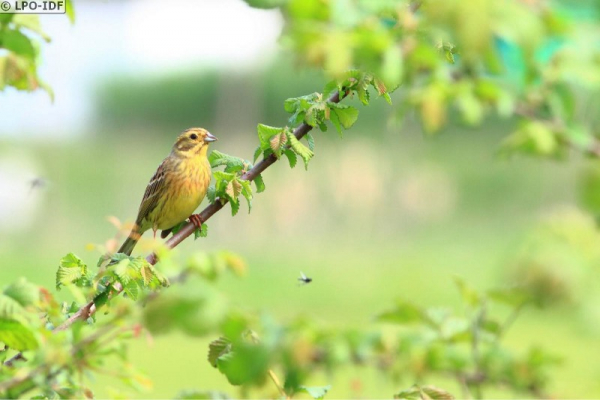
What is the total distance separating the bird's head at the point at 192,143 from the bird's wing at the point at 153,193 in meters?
0.08

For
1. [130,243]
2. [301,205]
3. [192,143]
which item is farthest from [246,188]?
[301,205]

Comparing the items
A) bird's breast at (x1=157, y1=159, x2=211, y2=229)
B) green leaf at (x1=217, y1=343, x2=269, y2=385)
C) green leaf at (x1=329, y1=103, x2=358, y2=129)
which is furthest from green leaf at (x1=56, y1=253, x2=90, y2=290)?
bird's breast at (x1=157, y1=159, x2=211, y2=229)

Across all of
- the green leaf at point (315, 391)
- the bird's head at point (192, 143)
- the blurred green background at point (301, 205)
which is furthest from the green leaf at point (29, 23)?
the blurred green background at point (301, 205)

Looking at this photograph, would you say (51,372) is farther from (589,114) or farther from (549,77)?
(589,114)

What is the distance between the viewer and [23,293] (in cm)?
108

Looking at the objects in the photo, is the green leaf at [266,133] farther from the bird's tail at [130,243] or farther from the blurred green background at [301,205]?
the blurred green background at [301,205]

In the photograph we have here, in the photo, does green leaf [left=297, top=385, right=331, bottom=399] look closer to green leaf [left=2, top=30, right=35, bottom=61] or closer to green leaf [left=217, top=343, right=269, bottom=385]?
green leaf [left=217, top=343, right=269, bottom=385]

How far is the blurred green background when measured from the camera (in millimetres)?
7633

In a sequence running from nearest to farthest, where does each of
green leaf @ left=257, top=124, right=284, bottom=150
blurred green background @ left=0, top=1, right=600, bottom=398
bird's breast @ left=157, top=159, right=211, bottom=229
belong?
green leaf @ left=257, top=124, right=284, bottom=150, bird's breast @ left=157, top=159, right=211, bottom=229, blurred green background @ left=0, top=1, right=600, bottom=398

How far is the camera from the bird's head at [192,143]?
2.88 meters

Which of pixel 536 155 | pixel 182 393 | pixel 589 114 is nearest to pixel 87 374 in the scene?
pixel 182 393

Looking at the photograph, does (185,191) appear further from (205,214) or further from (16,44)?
(16,44)

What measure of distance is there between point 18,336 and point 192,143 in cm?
189

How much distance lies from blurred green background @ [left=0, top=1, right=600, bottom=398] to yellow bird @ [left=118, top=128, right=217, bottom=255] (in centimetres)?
183
